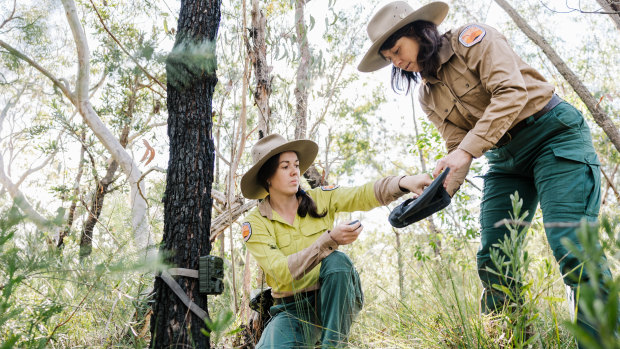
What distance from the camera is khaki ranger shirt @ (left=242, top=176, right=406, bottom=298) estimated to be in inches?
82.8

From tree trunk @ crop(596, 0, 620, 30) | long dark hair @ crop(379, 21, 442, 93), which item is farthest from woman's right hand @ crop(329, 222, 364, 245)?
tree trunk @ crop(596, 0, 620, 30)

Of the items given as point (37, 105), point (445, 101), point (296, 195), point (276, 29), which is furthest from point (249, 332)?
point (37, 105)

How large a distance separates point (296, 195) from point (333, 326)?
84 centimetres

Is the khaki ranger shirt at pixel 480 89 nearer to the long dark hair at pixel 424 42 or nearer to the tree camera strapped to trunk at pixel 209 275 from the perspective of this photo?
the long dark hair at pixel 424 42

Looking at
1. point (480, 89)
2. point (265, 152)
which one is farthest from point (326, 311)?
point (480, 89)

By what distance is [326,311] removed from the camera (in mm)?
2092

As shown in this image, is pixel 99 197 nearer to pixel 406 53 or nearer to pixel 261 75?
pixel 261 75

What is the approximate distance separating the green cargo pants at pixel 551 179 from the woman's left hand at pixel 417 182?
0.31m

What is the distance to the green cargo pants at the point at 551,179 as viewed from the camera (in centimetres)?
171

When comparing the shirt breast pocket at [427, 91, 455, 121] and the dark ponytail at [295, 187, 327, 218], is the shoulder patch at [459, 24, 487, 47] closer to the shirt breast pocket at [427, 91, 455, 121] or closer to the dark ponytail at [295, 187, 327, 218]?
the shirt breast pocket at [427, 91, 455, 121]

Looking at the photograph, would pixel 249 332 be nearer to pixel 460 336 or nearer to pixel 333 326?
pixel 333 326

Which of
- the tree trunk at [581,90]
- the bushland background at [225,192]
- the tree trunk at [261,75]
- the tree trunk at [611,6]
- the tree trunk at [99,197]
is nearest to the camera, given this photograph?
the bushland background at [225,192]

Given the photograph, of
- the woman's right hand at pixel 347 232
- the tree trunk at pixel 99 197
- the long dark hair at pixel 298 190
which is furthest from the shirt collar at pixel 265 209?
the tree trunk at pixel 99 197

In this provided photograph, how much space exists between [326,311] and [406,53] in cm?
131
